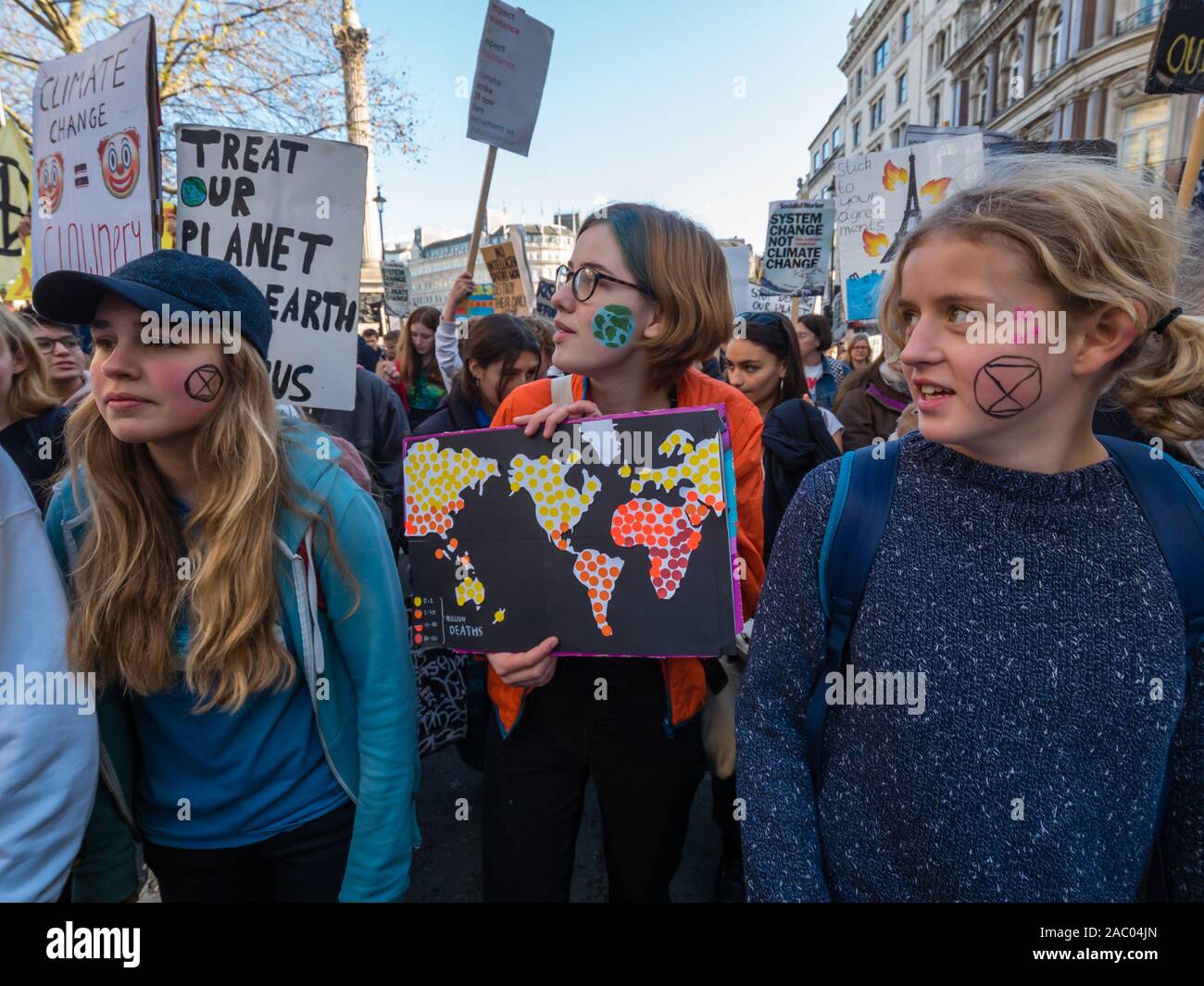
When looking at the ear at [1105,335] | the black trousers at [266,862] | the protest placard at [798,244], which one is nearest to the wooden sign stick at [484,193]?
the black trousers at [266,862]

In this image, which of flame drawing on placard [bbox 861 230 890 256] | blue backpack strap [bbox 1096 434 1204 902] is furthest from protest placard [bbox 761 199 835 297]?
blue backpack strap [bbox 1096 434 1204 902]

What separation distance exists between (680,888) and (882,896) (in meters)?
1.91

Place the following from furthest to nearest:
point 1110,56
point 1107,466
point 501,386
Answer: point 1110,56, point 501,386, point 1107,466

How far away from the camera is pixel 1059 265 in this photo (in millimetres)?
1058

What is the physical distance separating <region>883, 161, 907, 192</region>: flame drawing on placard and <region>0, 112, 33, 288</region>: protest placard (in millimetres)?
5395

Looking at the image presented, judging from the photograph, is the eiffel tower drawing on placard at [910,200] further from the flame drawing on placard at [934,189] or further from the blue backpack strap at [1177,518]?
the blue backpack strap at [1177,518]

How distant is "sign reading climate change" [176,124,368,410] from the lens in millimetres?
2621

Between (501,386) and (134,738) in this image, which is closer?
(134,738)

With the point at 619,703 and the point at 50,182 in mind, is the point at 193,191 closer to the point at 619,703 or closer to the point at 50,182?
the point at 50,182

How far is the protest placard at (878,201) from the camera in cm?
504

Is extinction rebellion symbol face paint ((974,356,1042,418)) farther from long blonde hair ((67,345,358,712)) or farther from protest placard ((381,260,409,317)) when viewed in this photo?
protest placard ((381,260,409,317))

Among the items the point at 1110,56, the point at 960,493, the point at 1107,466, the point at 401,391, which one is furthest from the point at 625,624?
the point at 1110,56

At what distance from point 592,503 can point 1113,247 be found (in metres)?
1.06

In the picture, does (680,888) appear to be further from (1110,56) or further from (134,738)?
(1110,56)
